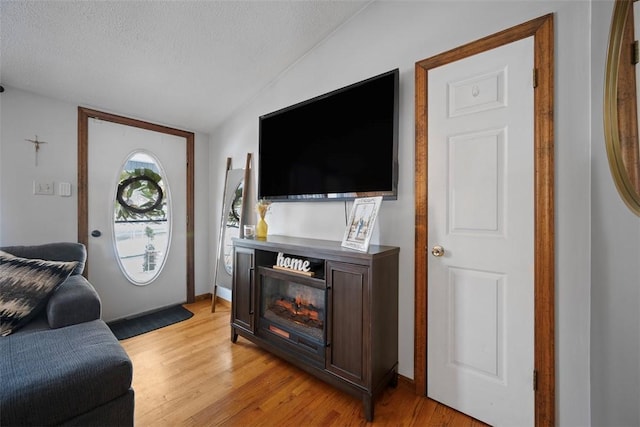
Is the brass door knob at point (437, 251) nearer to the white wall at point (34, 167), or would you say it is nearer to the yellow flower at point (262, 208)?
the yellow flower at point (262, 208)

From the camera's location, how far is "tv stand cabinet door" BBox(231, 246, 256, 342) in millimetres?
2111

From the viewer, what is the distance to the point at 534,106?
129cm

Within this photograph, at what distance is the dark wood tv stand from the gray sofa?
0.96 metres

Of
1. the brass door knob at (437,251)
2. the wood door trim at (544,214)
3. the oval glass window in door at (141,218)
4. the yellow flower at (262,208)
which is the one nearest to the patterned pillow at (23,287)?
the oval glass window in door at (141,218)

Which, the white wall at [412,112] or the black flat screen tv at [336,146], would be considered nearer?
the white wall at [412,112]

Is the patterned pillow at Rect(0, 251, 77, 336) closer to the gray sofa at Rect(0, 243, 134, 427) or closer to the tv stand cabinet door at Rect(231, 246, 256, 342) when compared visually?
the gray sofa at Rect(0, 243, 134, 427)

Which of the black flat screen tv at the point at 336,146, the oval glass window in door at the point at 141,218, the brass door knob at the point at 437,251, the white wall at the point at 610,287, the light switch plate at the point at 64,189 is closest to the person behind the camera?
the white wall at the point at 610,287

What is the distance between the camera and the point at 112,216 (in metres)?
2.65

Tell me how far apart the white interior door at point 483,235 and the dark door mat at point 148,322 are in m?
2.47

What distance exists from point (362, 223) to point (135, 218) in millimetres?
2537

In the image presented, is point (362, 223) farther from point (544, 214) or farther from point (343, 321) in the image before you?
point (544, 214)

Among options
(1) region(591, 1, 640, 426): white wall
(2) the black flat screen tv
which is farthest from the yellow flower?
(1) region(591, 1, 640, 426): white wall

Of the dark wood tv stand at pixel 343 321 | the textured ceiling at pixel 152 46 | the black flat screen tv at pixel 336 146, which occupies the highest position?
the textured ceiling at pixel 152 46

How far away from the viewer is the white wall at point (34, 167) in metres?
2.11
